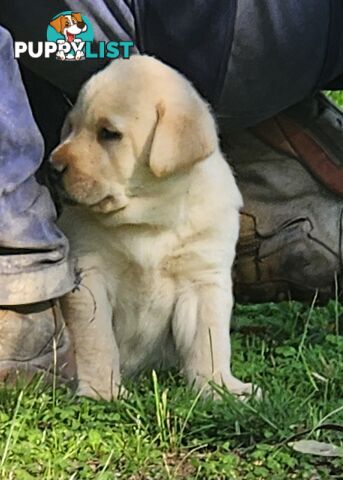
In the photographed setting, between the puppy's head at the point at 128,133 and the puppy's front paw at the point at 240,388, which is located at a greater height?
the puppy's head at the point at 128,133

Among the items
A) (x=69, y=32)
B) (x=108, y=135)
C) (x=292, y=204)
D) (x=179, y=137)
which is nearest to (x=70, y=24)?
(x=69, y=32)

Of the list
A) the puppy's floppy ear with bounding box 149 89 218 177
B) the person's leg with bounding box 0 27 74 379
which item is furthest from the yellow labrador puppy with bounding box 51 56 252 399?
the person's leg with bounding box 0 27 74 379

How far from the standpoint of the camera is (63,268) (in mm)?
2562

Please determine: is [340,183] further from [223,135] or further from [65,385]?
[65,385]

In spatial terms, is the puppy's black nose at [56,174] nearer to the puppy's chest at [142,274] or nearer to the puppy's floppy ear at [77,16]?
the puppy's chest at [142,274]

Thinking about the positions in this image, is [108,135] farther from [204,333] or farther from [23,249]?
[204,333]

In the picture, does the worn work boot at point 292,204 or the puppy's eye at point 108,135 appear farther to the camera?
the worn work boot at point 292,204

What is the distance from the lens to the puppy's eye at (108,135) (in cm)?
266

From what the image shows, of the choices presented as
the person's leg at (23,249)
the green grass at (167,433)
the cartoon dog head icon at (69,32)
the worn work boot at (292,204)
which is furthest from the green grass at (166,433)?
the cartoon dog head icon at (69,32)

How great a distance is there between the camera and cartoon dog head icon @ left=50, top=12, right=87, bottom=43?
112 inches

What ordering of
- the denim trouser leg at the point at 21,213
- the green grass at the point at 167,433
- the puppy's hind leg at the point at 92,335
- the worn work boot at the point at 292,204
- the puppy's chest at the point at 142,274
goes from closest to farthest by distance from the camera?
the green grass at the point at 167,433
the denim trouser leg at the point at 21,213
the puppy's hind leg at the point at 92,335
the puppy's chest at the point at 142,274
the worn work boot at the point at 292,204

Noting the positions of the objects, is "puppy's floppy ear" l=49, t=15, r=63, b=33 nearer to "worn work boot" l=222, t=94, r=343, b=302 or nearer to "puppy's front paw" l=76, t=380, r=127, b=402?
"worn work boot" l=222, t=94, r=343, b=302

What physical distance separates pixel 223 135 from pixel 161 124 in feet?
2.20

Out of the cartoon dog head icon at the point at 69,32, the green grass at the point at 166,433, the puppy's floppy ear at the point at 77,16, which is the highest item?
the puppy's floppy ear at the point at 77,16
